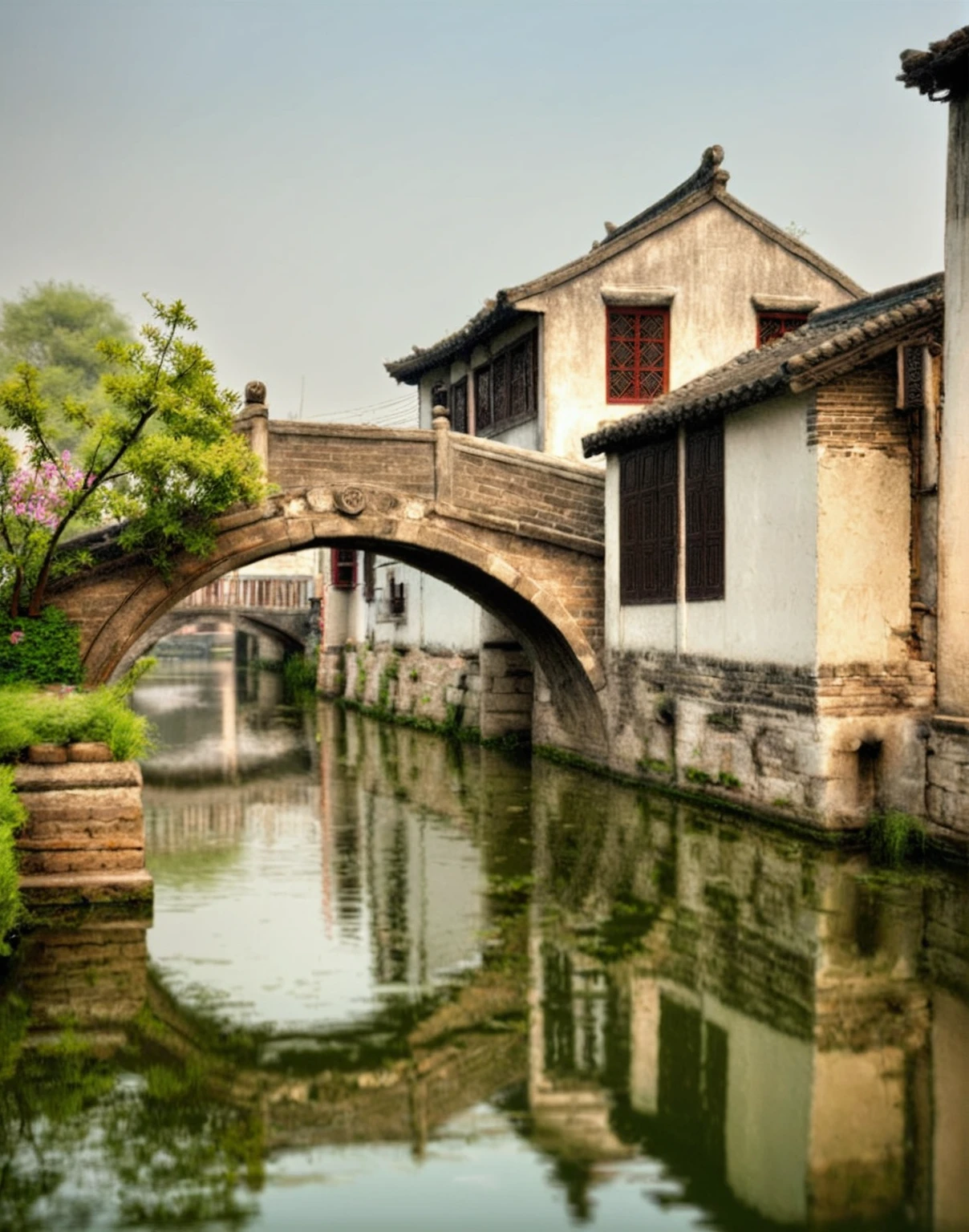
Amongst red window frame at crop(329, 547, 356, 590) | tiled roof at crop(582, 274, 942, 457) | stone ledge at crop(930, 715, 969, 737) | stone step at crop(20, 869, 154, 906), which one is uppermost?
tiled roof at crop(582, 274, 942, 457)

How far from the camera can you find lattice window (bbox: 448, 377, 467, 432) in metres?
22.4

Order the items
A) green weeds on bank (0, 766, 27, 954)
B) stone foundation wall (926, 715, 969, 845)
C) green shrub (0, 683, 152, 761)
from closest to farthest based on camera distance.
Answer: green weeds on bank (0, 766, 27, 954) → green shrub (0, 683, 152, 761) → stone foundation wall (926, 715, 969, 845)

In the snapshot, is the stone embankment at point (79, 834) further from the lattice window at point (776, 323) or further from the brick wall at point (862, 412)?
the lattice window at point (776, 323)

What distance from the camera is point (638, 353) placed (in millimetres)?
19391

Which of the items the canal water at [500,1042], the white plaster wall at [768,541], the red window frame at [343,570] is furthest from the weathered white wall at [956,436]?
the red window frame at [343,570]

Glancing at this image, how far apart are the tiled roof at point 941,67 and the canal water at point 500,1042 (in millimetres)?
6264

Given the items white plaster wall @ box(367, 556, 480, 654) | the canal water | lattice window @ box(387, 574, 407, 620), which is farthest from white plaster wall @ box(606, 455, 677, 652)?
lattice window @ box(387, 574, 407, 620)

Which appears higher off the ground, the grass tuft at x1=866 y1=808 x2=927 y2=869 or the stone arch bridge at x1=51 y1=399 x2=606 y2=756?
the stone arch bridge at x1=51 y1=399 x2=606 y2=756

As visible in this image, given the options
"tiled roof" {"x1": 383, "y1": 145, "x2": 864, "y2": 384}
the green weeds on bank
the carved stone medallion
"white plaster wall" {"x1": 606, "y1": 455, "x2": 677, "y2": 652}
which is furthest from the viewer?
"tiled roof" {"x1": 383, "y1": 145, "x2": 864, "y2": 384}

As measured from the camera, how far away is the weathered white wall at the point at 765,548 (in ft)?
40.4

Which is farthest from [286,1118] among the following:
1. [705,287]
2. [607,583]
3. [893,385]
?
[705,287]

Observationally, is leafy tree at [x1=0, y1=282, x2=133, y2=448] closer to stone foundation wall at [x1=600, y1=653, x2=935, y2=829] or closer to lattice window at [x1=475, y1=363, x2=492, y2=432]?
lattice window at [x1=475, y1=363, x2=492, y2=432]

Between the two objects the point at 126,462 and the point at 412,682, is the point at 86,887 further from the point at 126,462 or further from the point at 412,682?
the point at 412,682

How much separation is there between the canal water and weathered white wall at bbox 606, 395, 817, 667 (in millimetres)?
1960
